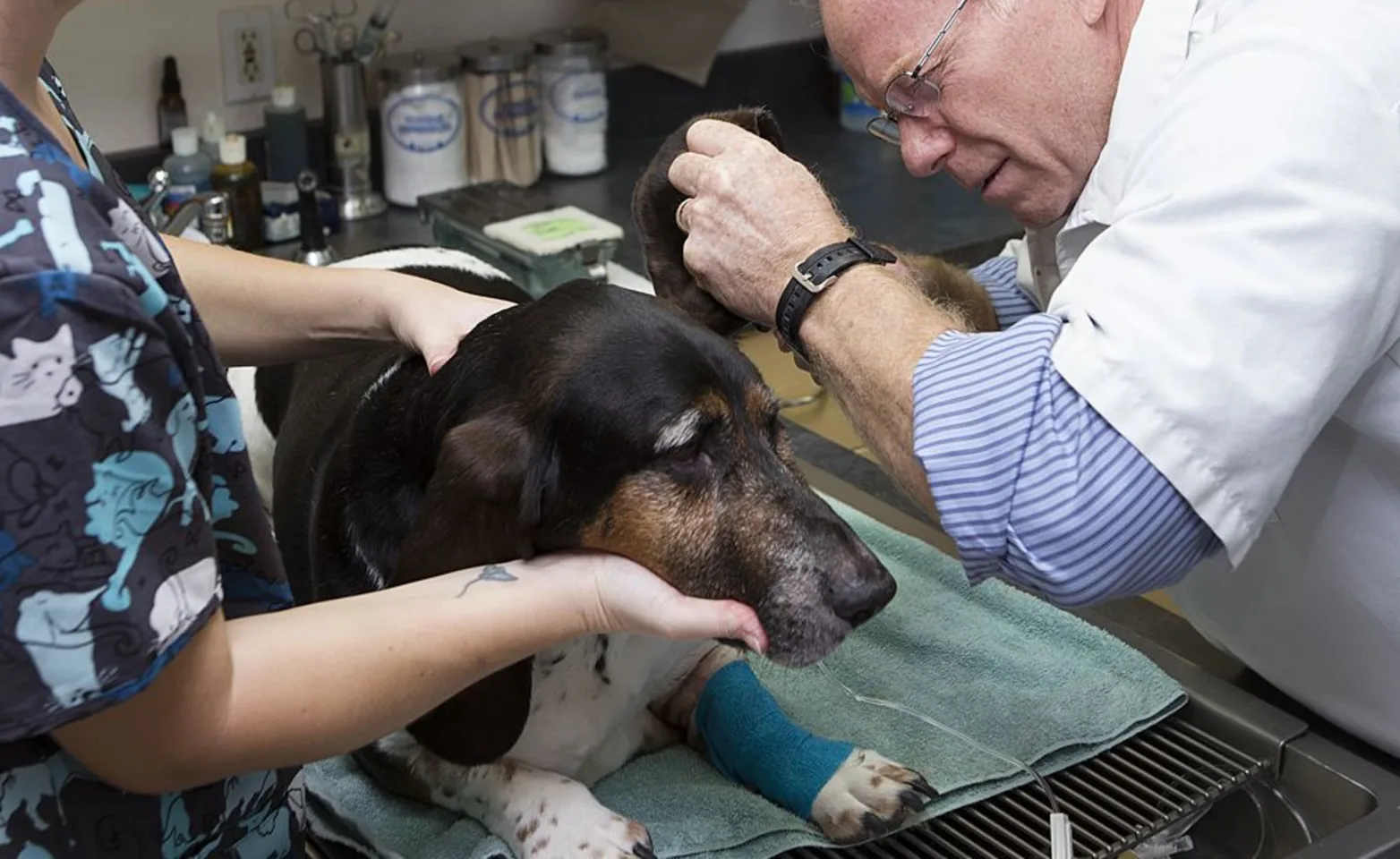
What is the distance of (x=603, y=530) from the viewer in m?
1.21

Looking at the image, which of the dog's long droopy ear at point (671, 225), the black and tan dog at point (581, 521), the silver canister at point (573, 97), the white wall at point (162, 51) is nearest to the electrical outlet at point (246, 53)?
the white wall at point (162, 51)

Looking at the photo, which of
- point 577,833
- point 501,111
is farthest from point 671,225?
point 501,111

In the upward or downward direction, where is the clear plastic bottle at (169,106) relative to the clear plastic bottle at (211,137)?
upward

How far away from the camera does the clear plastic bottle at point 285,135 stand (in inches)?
108

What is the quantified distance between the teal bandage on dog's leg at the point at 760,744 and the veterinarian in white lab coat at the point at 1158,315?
0.27 m

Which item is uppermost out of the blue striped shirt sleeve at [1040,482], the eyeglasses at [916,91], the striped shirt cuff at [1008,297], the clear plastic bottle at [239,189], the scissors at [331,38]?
the eyeglasses at [916,91]

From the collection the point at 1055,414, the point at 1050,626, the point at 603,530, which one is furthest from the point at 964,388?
the point at 1050,626

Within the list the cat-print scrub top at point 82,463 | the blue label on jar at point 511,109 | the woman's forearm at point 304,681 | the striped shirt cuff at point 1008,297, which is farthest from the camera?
the blue label on jar at point 511,109

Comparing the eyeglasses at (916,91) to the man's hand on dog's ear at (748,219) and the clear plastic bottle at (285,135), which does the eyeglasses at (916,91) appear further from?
the clear plastic bottle at (285,135)

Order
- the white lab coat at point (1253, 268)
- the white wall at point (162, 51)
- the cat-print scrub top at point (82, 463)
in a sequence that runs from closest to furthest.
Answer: the cat-print scrub top at point (82, 463) → the white lab coat at point (1253, 268) → the white wall at point (162, 51)

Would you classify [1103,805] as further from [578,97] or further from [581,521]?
[578,97]

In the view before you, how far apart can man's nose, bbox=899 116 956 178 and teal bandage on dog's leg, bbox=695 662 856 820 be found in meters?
0.52

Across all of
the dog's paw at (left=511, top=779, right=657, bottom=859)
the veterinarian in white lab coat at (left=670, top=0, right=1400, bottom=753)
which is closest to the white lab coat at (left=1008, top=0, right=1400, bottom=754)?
the veterinarian in white lab coat at (left=670, top=0, right=1400, bottom=753)

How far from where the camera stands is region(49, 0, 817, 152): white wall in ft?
8.45
